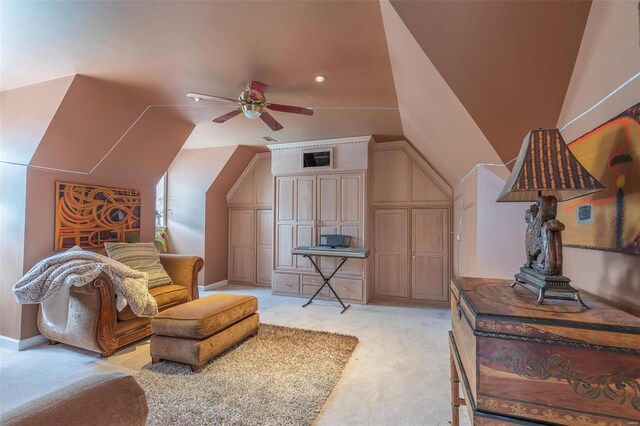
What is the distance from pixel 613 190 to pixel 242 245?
208 inches

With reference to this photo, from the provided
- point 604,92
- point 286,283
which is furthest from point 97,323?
point 604,92

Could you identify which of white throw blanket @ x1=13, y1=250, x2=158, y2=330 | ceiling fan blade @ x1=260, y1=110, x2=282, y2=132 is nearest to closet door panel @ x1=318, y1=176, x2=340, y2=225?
ceiling fan blade @ x1=260, y1=110, x2=282, y2=132

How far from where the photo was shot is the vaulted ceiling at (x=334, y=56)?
135 centimetres

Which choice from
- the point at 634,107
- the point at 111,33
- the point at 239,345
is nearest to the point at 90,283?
the point at 239,345

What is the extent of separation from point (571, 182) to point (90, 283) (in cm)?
324

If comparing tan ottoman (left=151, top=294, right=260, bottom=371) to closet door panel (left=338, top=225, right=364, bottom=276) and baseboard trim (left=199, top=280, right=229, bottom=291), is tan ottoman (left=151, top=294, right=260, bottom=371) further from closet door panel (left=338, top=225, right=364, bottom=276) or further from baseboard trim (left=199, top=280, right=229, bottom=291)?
baseboard trim (left=199, top=280, right=229, bottom=291)

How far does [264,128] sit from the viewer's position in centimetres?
402

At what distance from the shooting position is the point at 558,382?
725 mm

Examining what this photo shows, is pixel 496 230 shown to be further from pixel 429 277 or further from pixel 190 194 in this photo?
pixel 190 194

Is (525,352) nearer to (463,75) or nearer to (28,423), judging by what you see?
(28,423)

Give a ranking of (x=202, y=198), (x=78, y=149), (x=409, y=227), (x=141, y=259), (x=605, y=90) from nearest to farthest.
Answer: (x=605, y=90)
(x=78, y=149)
(x=141, y=259)
(x=409, y=227)
(x=202, y=198)

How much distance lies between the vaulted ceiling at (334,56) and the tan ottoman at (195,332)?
81.9 inches

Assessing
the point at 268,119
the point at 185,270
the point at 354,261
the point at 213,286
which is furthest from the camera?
the point at 213,286

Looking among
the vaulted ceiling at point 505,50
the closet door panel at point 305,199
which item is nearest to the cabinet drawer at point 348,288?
the closet door panel at point 305,199
